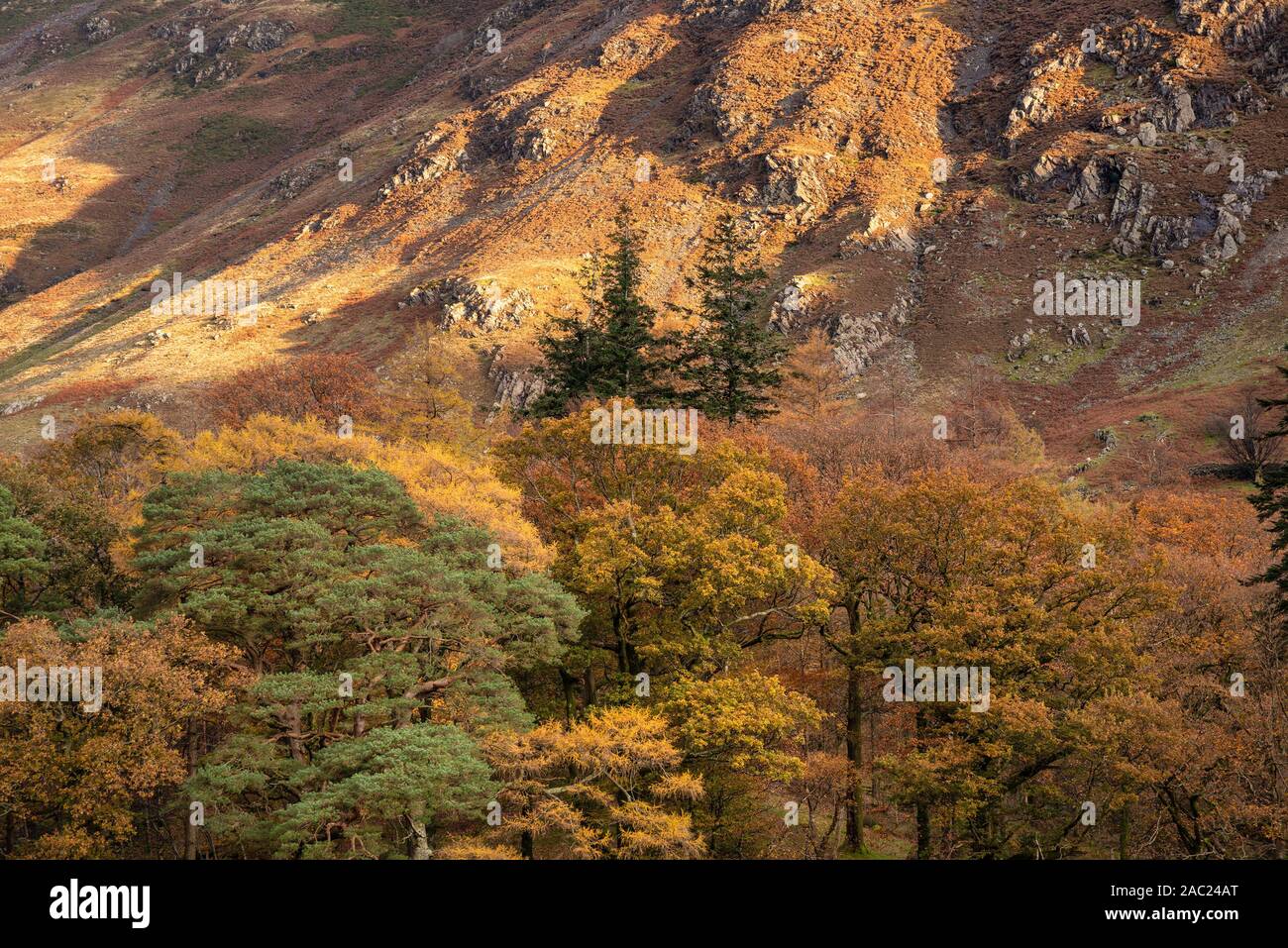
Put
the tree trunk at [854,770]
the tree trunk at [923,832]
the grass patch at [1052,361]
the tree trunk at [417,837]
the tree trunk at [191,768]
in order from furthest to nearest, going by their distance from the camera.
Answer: the grass patch at [1052,361] → the tree trunk at [854,770] → the tree trunk at [923,832] → the tree trunk at [191,768] → the tree trunk at [417,837]

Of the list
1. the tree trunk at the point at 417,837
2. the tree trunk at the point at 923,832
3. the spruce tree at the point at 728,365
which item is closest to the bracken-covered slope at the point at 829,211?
the spruce tree at the point at 728,365

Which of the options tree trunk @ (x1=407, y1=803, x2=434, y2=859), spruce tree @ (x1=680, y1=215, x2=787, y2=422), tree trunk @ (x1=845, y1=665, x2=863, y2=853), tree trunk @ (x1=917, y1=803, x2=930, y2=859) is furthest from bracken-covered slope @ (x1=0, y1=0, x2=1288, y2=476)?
tree trunk @ (x1=407, y1=803, x2=434, y2=859)

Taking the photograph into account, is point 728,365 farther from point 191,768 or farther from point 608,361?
point 191,768

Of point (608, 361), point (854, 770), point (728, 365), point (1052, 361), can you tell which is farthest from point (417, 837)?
point (1052, 361)

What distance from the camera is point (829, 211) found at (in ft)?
399

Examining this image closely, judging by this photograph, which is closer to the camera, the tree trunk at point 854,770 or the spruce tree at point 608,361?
the tree trunk at point 854,770

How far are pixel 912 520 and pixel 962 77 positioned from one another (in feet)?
380

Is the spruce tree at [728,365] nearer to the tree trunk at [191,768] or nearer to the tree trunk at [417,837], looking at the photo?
the tree trunk at [191,768]

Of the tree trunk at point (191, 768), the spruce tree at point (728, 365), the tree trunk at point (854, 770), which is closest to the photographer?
the tree trunk at point (191, 768)

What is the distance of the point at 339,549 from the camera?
36562 mm

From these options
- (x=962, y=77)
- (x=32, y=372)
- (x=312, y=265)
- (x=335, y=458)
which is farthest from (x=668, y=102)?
(x=335, y=458)

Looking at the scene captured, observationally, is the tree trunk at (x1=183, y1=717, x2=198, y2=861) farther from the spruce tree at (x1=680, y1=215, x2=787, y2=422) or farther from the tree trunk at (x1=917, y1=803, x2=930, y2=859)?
the spruce tree at (x1=680, y1=215, x2=787, y2=422)

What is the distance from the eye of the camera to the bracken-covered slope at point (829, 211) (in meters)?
99.1

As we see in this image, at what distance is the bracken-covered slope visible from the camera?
9912 cm
